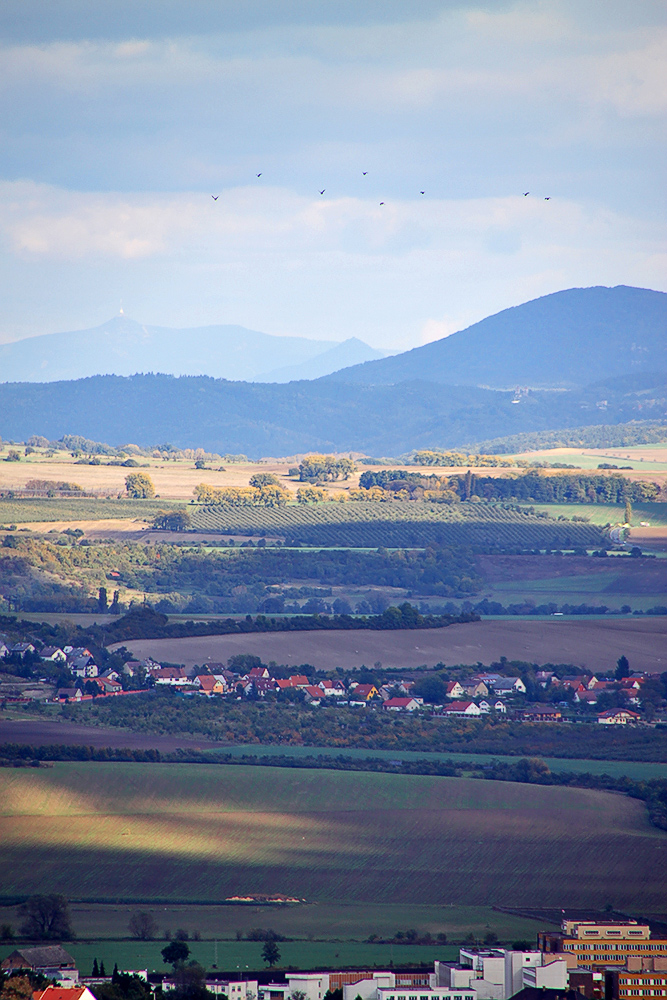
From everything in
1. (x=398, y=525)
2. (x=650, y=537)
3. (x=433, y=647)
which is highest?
(x=398, y=525)

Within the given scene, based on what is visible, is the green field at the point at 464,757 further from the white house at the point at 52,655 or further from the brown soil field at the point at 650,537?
the brown soil field at the point at 650,537

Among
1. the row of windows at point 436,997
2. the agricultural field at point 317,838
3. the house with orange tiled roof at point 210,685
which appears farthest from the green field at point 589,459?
the row of windows at point 436,997

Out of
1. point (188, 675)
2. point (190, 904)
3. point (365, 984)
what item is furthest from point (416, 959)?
point (188, 675)

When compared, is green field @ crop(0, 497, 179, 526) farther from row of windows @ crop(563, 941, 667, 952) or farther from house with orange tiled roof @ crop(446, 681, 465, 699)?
row of windows @ crop(563, 941, 667, 952)

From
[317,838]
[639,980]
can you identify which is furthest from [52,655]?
[639,980]

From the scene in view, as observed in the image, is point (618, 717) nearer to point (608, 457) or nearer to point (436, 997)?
point (436, 997)

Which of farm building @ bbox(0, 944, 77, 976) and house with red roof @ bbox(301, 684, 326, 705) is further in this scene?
house with red roof @ bbox(301, 684, 326, 705)

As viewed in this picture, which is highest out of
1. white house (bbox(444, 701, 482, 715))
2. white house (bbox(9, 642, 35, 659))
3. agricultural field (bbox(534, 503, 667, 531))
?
agricultural field (bbox(534, 503, 667, 531))

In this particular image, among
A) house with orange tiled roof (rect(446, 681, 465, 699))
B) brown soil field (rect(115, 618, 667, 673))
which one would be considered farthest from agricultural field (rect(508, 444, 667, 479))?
house with orange tiled roof (rect(446, 681, 465, 699))
